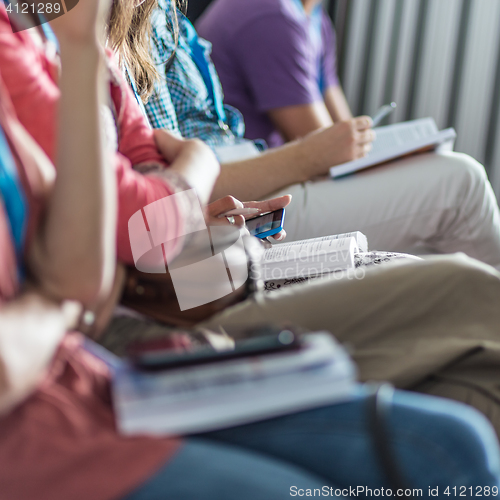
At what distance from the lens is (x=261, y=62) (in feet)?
3.89

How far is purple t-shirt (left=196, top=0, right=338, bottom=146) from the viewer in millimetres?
1172

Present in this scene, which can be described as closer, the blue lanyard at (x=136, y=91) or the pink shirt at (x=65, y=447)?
the pink shirt at (x=65, y=447)

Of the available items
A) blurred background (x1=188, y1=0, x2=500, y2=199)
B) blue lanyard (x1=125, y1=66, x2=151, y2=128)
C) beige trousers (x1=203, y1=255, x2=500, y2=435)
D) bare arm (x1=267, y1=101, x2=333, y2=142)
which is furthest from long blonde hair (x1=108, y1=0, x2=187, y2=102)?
blurred background (x1=188, y1=0, x2=500, y2=199)

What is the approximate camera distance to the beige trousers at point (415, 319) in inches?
17.9

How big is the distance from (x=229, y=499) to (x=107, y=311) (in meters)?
0.19

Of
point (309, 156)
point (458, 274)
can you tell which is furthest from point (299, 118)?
point (458, 274)

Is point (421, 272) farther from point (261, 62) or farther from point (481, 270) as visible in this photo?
point (261, 62)

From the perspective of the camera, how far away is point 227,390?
1.04ft

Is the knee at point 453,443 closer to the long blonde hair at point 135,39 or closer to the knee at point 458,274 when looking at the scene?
the knee at point 458,274

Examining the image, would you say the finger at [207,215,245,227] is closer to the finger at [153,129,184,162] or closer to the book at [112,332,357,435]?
the finger at [153,129,184,162]
